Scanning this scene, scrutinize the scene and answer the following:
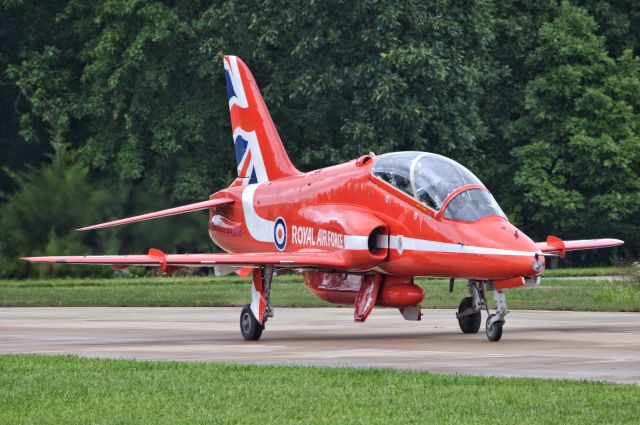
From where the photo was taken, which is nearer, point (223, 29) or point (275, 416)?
point (275, 416)

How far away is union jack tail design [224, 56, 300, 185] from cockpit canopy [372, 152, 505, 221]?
4707 millimetres

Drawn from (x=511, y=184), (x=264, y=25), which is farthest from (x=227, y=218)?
(x=511, y=184)

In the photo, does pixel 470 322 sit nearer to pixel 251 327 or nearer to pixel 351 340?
pixel 351 340

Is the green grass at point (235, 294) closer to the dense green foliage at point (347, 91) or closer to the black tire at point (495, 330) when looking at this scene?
the black tire at point (495, 330)

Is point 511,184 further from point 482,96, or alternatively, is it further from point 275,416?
point 275,416

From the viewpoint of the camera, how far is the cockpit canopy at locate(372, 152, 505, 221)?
2039cm

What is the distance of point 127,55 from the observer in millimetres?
52812

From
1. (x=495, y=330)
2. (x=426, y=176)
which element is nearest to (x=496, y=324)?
(x=495, y=330)

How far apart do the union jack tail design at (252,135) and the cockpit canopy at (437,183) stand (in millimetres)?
4707

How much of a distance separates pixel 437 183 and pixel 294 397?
831 centimetres

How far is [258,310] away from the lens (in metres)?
21.6

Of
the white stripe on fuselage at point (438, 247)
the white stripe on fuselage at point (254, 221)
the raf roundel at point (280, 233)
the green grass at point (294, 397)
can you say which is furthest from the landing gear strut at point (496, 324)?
the green grass at point (294, 397)

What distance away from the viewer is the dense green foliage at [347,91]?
169ft

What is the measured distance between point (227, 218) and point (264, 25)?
27515 mm
